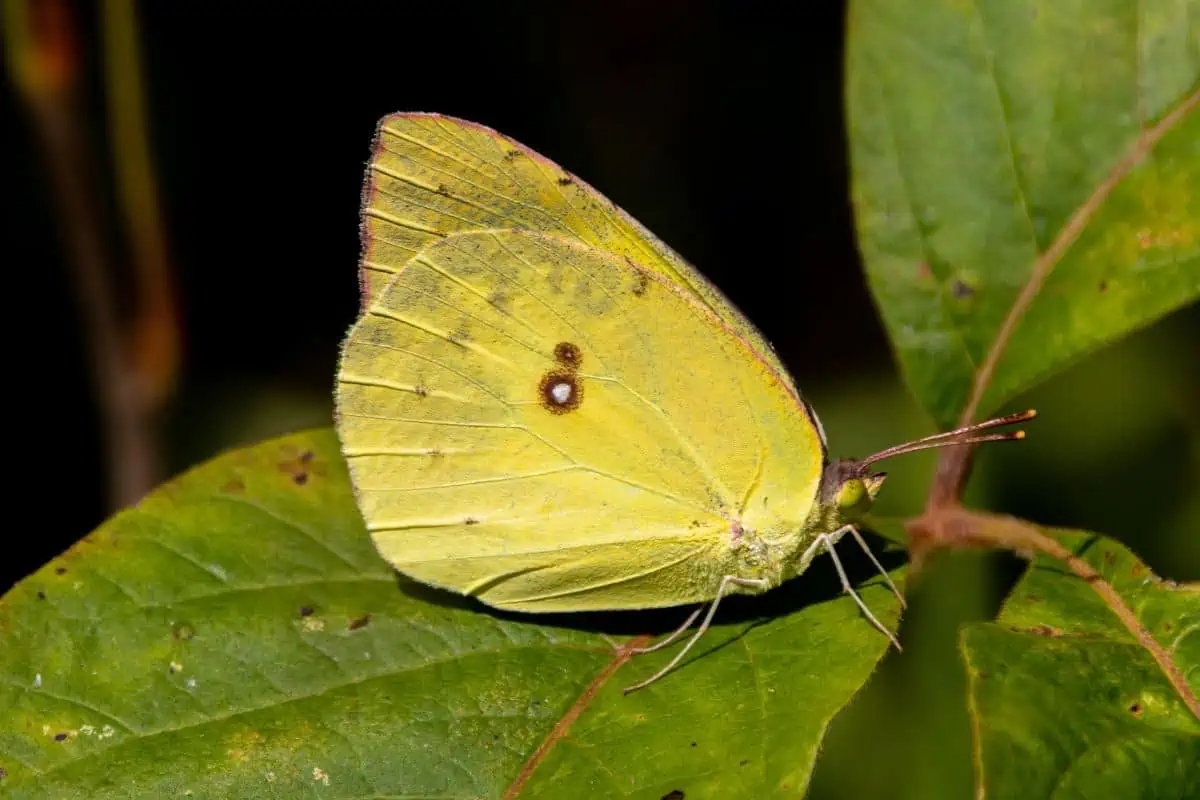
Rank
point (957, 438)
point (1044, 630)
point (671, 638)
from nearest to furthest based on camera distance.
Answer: point (1044, 630)
point (671, 638)
point (957, 438)

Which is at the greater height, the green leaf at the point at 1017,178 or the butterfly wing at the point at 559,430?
the green leaf at the point at 1017,178

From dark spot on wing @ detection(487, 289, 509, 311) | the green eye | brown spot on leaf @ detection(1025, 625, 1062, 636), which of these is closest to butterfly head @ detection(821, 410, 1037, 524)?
the green eye

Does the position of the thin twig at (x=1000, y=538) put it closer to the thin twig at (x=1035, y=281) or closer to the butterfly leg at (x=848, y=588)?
the thin twig at (x=1035, y=281)

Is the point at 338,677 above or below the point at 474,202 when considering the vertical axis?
below

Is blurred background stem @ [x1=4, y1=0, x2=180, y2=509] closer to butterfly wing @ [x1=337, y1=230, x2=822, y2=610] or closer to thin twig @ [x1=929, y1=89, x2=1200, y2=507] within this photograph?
butterfly wing @ [x1=337, y1=230, x2=822, y2=610]

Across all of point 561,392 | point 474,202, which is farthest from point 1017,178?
point 474,202

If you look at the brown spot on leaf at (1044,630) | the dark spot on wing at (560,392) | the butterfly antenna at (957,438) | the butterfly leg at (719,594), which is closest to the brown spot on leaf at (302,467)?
the dark spot on wing at (560,392)

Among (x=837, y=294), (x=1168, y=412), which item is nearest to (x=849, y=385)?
(x=837, y=294)

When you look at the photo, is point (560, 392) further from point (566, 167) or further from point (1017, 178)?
point (566, 167)
